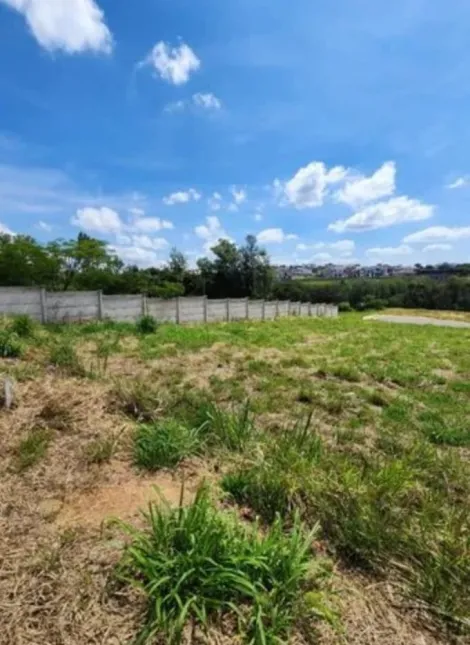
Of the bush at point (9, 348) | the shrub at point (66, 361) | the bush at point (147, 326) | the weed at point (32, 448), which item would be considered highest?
the bush at point (9, 348)

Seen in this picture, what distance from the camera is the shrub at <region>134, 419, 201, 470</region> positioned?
105 inches

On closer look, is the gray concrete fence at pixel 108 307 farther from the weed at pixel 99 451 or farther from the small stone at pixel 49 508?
the small stone at pixel 49 508

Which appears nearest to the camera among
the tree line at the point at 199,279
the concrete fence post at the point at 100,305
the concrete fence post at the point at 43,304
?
the concrete fence post at the point at 43,304

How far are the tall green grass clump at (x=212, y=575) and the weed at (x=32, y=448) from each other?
3.87 feet

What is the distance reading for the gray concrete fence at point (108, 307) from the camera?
11.2 metres

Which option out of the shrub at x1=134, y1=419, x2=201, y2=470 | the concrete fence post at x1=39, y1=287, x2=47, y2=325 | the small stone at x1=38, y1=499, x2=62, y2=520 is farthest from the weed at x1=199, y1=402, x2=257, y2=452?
the concrete fence post at x1=39, y1=287, x2=47, y2=325

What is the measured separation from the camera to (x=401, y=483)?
244 cm

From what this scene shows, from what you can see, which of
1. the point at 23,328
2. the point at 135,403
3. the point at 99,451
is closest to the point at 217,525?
the point at 99,451

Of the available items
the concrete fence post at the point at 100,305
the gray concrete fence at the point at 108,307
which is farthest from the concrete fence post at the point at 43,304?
the concrete fence post at the point at 100,305

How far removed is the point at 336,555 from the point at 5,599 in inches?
55.3

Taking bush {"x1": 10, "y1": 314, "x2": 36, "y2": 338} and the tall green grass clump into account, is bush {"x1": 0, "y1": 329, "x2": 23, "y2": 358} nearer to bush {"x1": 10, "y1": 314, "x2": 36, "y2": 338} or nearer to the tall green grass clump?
bush {"x1": 10, "y1": 314, "x2": 36, "y2": 338}

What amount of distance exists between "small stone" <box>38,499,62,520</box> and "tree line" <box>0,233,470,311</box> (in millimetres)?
24620

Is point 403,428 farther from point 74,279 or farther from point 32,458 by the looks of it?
point 74,279

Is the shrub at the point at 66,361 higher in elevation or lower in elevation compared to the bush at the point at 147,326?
higher
